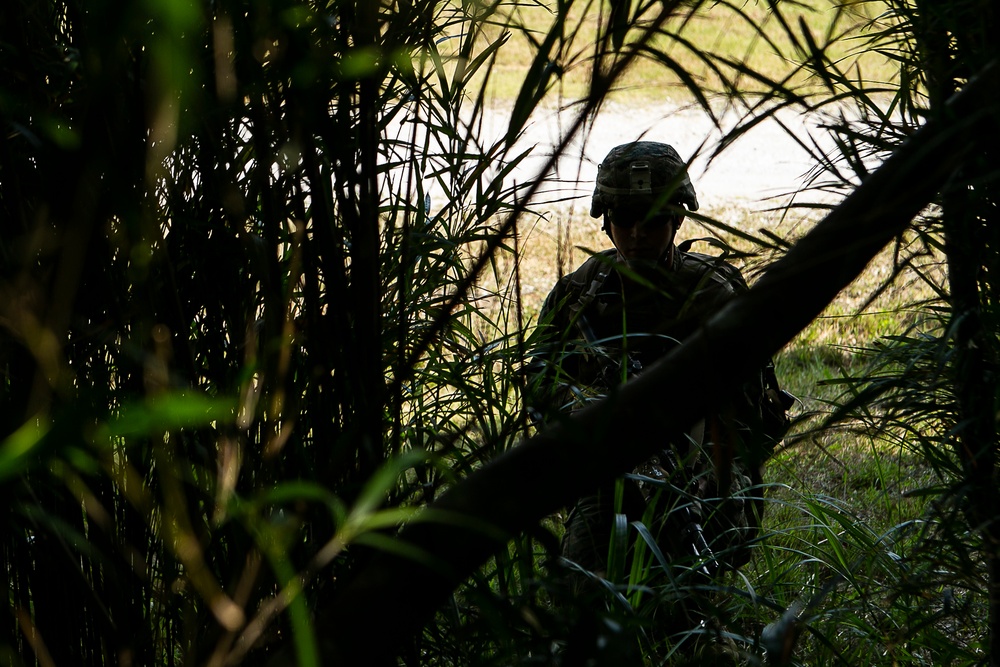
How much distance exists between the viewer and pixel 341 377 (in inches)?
36.4

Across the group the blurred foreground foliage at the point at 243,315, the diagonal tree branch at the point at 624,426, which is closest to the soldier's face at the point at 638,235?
the blurred foreground foliage at the point at 243,315

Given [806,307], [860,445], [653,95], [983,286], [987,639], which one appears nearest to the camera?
[806,307]

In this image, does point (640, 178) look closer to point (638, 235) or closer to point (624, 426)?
point (638, 235)

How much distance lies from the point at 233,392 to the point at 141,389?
0.10 meters

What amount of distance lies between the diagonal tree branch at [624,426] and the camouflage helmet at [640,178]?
1.76 m

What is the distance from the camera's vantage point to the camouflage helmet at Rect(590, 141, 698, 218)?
2461 mm

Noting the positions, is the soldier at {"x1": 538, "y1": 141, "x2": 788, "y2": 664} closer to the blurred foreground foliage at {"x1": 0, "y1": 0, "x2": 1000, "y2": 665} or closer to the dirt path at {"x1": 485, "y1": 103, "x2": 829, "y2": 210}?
the blurred foreground foliage at {"x1": 0, "y1": 0, "x2": 1000, "y2": 665}

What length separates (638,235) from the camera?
2465 mm

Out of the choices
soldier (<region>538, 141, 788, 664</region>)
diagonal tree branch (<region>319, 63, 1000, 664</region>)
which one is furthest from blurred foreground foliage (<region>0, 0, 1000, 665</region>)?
soldier (<region>538, 141, 788, 664</region>)

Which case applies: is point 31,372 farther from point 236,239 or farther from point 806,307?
point 806,307

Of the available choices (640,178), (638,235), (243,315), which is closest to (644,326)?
(638,235)

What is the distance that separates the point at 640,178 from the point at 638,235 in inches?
5.8

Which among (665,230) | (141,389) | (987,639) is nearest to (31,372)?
(141,389)

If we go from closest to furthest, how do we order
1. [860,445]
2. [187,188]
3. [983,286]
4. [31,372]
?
1. [31,372]
2. [187,188]
3. [983,286]
4. [860,445]
